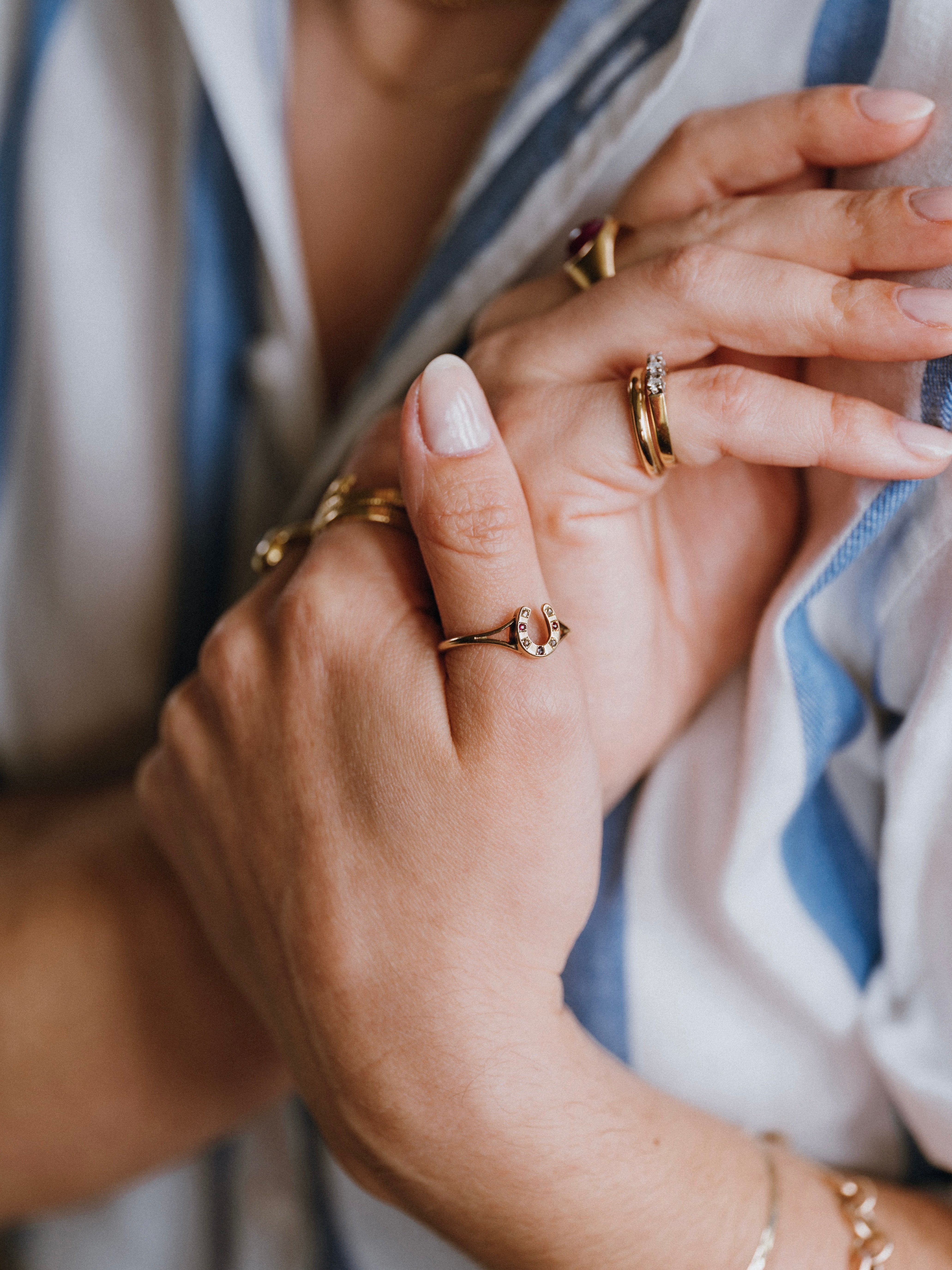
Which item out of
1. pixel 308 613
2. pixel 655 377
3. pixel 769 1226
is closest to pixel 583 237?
pixel 655 377

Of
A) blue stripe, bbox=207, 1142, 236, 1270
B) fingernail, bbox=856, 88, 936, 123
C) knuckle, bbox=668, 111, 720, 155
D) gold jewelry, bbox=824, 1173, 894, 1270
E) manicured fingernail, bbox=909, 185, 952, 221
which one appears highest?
knuckle, bbox=668, 111, 720, 155

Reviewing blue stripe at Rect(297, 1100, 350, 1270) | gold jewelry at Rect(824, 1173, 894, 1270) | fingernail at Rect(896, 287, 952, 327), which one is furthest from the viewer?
blue stripe at Rect(297, 1100, 350, 1270)

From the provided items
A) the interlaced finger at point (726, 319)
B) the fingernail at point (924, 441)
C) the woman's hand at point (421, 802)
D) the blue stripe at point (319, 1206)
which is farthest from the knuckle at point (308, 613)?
the blue stripe at point (319, 1206)

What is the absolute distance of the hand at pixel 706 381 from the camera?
1.19ft

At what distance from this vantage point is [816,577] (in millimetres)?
409

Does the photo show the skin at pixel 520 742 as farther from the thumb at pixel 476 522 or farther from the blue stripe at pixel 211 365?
the blue stripe at pixel 211 365

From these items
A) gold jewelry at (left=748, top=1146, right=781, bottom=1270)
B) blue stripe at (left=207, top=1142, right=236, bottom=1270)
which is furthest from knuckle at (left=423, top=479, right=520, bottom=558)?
blue stripe at (left=207, top=1142, right=236, bottom=1270)

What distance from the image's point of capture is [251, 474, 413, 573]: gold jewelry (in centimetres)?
45

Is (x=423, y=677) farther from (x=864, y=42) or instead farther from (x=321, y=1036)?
(x=864, y=42)

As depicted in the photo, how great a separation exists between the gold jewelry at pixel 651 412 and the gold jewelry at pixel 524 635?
8 centimetres

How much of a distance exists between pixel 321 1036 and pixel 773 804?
0.79 ft

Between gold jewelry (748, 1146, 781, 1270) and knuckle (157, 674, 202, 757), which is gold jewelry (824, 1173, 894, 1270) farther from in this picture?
knuckle (157, 674, 202, 757)

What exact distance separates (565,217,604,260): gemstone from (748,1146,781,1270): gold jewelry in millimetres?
465

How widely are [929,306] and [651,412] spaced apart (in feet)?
0.35
